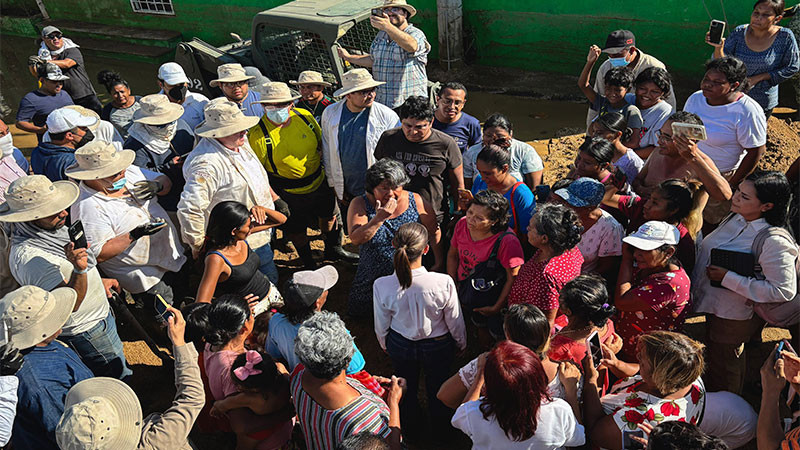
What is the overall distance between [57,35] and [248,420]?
270 inches

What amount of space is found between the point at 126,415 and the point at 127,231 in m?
1.73

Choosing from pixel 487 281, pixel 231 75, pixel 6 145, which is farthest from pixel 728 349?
pixel 6 145

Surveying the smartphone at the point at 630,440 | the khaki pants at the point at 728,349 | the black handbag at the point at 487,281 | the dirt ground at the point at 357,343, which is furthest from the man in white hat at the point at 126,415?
the khaki pants at the point at 728,349

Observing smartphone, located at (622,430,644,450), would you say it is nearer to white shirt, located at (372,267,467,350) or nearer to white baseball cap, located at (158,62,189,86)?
white shirt, located at (372,267,467,350)

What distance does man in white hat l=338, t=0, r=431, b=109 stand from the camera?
209 inches

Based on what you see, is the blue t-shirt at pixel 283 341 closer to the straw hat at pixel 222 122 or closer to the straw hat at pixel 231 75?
the straw hat at pixel 222 122

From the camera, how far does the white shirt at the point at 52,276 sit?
126 inches

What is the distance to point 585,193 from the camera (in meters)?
3.35

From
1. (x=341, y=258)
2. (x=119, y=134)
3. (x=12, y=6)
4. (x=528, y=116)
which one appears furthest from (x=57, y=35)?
(x=12, y=6)

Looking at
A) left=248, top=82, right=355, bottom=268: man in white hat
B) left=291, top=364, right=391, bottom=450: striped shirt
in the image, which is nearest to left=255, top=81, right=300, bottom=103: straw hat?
left=248, top=82, right=355, bottom=268: man in white hat

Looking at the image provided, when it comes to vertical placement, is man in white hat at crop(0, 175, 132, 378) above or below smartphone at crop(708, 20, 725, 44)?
below

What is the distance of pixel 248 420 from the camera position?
2830 mm

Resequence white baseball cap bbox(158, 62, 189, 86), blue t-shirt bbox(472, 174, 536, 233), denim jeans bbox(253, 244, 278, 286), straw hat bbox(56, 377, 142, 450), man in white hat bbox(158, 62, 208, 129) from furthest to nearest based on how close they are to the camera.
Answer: white baseball cap bbox(158, 62, 189, 86) → man in white hat bbox(158, 62, 208, 129) → denim jeans bbox(253, 244, 278, 286) → blue t-shirt bbox(472, 174, 536, 233) → straw hat bbox(56, 377, 142, 450)

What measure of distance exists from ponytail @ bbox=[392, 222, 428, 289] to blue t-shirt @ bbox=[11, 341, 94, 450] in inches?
71.8
